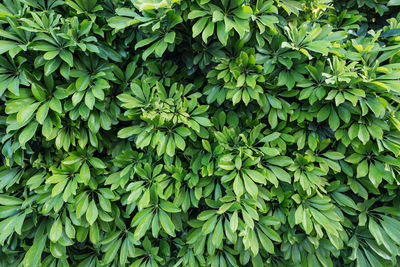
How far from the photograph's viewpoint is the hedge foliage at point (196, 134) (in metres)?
1.42

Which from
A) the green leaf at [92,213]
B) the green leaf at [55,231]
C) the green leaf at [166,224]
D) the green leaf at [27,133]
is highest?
the green leaf at [27,133]

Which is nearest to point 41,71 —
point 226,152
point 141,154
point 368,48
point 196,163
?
point 141,154

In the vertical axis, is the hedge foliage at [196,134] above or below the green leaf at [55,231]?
above

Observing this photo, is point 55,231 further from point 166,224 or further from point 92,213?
point 166,224

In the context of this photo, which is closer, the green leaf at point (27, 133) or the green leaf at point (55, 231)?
the green leaf at point (27, 133)

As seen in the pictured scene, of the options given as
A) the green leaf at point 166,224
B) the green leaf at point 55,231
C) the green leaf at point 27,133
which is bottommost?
the green leaf at point 55,231

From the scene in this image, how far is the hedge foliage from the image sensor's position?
1418 millimetres

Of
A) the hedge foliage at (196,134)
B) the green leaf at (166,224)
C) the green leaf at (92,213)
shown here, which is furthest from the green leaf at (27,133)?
the green leaf at (166,224)

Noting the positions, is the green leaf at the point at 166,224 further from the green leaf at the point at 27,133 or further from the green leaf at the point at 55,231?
the green leaf at the point at 27,133

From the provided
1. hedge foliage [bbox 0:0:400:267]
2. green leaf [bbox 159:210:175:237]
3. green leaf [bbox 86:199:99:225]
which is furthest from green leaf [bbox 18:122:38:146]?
green leaf [bbox 159:210:175:237]

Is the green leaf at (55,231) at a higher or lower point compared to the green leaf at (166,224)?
lower

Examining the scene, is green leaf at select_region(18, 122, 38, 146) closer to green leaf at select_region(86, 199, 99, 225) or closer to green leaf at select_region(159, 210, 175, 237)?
green leaf at select_region(86, 199, 99, 225)

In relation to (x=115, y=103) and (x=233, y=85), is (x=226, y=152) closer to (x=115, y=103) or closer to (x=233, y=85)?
(x=233, y=85)

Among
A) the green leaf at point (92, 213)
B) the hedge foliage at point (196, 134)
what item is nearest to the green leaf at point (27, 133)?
the hedge foliage at point (196, 134)
